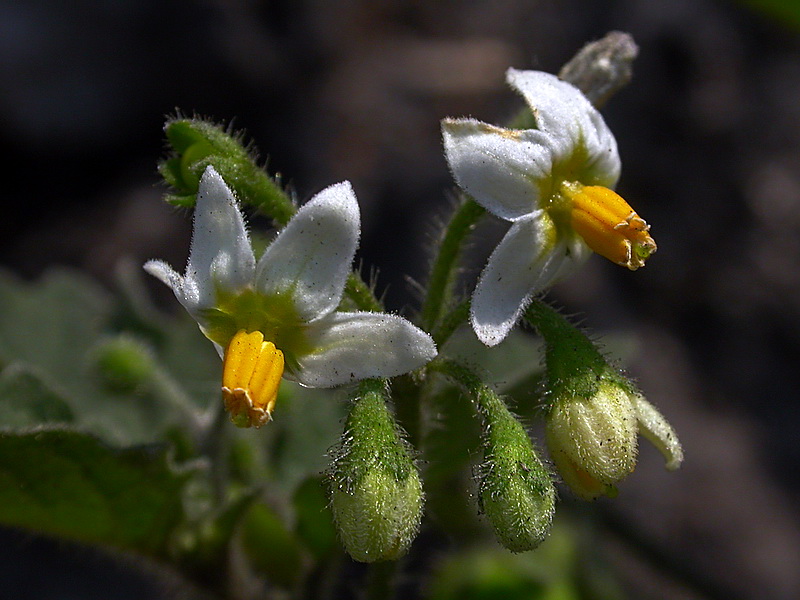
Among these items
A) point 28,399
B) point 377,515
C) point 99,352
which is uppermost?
point 377,515

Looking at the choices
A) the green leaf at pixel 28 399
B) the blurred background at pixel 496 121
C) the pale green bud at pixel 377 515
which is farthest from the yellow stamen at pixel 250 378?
the blurred background at pixel 496 121

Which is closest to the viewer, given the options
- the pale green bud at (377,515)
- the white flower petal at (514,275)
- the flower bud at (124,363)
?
the pale green bud at (377,515)

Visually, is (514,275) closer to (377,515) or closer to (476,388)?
(476,388)

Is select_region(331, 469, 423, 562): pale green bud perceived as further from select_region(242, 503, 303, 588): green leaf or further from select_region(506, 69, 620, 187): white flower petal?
select_region(242, 503, 303, 588): green leaf

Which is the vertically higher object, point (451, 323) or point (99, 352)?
point (451, 323)

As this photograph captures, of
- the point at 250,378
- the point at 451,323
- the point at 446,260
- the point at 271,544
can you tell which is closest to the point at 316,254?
the point at 250,378

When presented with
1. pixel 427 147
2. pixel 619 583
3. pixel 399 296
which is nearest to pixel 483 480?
pixel 619 583

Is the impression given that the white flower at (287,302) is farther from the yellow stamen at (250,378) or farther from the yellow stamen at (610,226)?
the yellow stamen at (610,226)

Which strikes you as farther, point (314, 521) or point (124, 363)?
point (124, 363)

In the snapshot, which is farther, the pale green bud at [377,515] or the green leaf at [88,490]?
the green leaf at [88,490]
